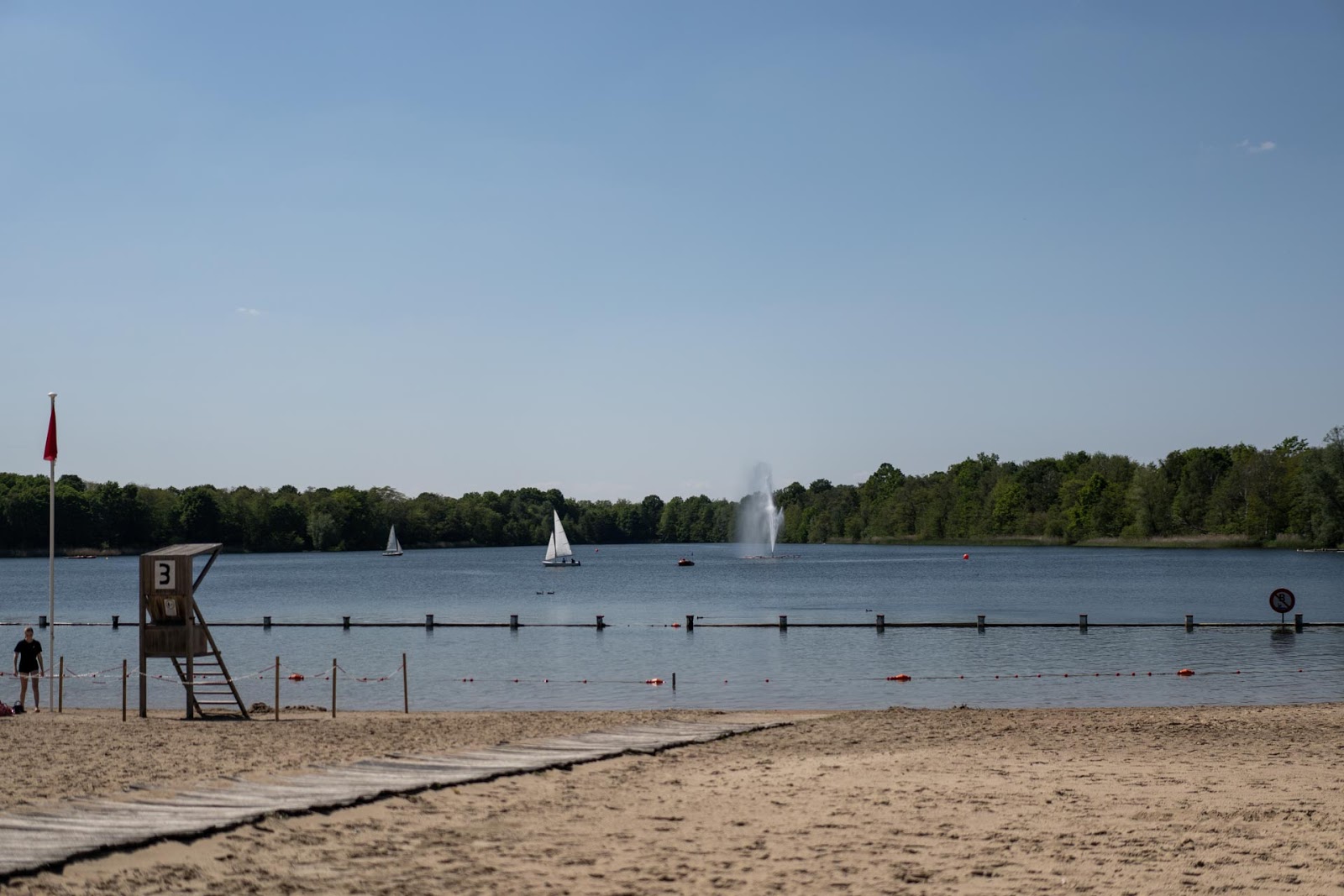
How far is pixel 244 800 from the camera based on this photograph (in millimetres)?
11992

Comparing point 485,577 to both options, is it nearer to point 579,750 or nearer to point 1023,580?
point 1023,580

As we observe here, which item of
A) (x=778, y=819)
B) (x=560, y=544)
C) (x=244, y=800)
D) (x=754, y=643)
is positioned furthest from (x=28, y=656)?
(x=560, y=544)

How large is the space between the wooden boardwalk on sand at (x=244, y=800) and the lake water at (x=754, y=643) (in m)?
Answer: 12.3

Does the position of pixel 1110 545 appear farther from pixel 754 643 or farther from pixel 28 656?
pixel 28 656

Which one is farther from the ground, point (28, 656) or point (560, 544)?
point (560, 544)

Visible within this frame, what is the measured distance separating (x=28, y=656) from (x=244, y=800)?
1537cm

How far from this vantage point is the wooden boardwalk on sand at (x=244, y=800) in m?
9.91

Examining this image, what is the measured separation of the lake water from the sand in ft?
33.3

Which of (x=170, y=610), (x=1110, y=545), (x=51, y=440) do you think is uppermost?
(x=51, y=440)

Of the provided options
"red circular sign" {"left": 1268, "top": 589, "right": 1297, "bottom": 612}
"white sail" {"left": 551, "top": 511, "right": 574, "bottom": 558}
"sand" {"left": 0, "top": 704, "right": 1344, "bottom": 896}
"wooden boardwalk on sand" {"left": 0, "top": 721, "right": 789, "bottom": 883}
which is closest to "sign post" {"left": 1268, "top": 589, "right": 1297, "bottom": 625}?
"red circular sign" {"left": 1268, "top": 589, "right": 1297, "bottom": 612}

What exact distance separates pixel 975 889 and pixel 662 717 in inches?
524

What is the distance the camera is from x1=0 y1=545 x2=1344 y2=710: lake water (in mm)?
30400

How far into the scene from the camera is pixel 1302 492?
138 m

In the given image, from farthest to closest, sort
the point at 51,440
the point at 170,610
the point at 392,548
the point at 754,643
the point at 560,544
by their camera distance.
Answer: the point at 392,548 → the point at 560,544 → the point at 754,643 → the point at 51,440 → the point at 170,610
